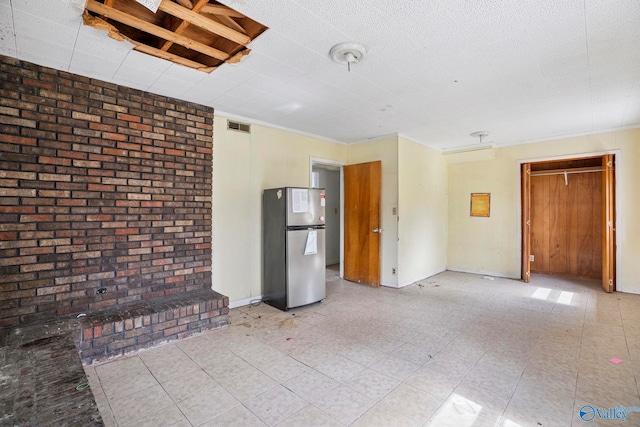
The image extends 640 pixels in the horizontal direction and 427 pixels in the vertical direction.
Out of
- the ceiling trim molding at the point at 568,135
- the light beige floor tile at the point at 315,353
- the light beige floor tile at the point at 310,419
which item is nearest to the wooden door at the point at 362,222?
the light beige floor tile at the point at 315,353

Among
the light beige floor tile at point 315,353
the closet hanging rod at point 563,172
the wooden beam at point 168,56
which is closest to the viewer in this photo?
the wooden beam at point 168,56

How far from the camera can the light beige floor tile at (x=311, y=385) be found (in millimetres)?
2145

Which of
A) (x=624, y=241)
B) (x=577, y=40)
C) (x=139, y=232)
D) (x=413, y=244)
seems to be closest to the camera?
(x=577, y=40)

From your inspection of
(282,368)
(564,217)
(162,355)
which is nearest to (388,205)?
(282,368)

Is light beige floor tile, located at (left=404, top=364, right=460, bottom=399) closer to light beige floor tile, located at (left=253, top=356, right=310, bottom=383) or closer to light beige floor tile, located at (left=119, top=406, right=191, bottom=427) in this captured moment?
light beige floor tile, located at (left=253, top=356, right=310, bottom=383)

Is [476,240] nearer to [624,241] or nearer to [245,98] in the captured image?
[624,241]

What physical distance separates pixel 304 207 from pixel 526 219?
4152 millimetres

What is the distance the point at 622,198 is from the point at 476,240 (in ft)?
7.24

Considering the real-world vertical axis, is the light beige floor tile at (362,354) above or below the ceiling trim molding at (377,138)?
below

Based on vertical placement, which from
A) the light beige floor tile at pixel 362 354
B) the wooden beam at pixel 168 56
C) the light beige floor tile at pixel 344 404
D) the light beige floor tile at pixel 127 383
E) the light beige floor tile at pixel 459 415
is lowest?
the light beige floor tile at pixel 459 415

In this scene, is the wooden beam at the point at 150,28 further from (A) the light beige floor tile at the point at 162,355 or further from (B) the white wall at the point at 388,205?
(B) the white wall at the point at 388,205

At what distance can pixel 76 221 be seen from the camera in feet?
9.01

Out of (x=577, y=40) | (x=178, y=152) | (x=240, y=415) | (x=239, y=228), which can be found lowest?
(x=240, y=415)

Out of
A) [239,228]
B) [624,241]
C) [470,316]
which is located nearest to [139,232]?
[239,228]
